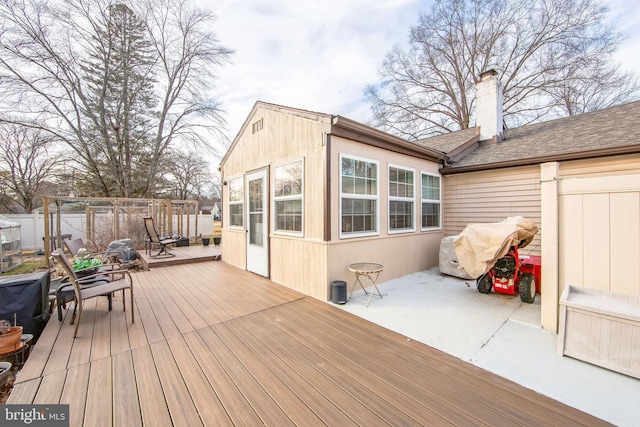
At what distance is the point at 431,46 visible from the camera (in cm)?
1353

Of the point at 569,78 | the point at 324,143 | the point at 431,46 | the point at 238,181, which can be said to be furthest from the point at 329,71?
the point at 569,78

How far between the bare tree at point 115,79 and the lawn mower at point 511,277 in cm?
1441

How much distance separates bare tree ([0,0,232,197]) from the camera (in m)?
10.2

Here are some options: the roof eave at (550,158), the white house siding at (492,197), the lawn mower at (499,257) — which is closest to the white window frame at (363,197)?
the lawn mower at (499,257)

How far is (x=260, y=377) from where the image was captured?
7.13 feet

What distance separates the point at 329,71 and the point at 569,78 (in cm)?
1072

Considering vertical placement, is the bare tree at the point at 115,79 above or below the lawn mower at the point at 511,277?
above

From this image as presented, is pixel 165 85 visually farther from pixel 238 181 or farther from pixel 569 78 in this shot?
pixel 569 78

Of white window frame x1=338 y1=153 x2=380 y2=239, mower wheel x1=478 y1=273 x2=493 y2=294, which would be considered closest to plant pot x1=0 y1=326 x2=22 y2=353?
white window frame x1=338 y1=153 x2=380 y2=239

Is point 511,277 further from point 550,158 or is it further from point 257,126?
point 257,126

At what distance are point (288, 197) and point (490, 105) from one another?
23.2 ft

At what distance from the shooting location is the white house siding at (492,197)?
552cm

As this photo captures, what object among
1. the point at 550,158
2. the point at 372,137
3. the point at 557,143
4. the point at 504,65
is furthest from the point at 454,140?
the point at 504,65

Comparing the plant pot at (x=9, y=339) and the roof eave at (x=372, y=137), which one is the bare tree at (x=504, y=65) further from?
the plant pot at (x=9, y=339)
